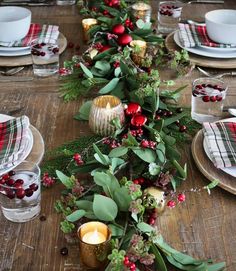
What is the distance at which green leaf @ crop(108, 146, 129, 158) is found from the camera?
0.87 meters

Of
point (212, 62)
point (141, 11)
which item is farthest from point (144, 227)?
point (141, 11)

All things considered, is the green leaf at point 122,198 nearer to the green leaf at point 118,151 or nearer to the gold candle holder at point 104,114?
the green leaf at point 118,151

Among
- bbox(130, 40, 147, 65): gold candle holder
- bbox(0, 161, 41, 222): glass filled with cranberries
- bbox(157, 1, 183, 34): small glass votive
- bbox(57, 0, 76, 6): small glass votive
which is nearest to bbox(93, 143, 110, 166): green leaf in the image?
bbox(0, 161, 41, 222): glass filled with cranberries

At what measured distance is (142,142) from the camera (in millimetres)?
896

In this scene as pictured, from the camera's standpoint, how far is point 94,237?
72 cm

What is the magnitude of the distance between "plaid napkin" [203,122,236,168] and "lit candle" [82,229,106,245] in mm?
284

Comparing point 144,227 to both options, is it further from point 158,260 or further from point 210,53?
point 210,53

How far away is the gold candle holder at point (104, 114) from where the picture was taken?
0.99 m

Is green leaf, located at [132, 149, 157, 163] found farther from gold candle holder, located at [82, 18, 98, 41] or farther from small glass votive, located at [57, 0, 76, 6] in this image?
small glass votive, located at [57, 0, 76, 6]

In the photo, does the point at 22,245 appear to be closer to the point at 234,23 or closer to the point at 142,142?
the point at 142,142

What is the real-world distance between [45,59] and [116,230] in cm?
69

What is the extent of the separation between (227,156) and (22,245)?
0.41 m

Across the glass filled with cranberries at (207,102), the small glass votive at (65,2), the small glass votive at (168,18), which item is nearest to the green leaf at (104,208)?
the glass filled with cranberries at (207,102)

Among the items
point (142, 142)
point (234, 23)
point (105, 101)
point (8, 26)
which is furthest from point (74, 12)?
point (142, 142)
